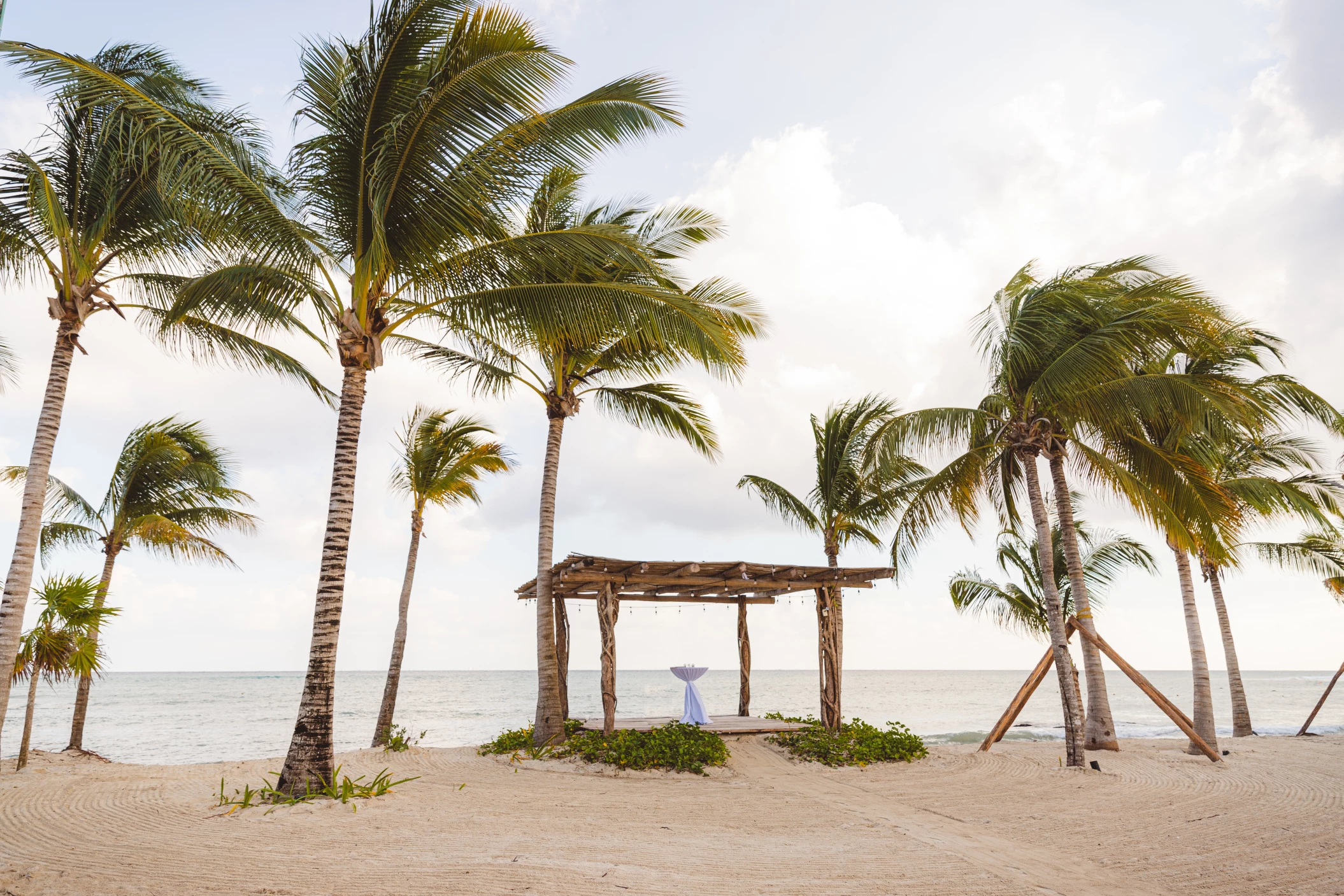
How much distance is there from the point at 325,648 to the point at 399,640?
250 inches

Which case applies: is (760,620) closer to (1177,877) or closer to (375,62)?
(1177,877)

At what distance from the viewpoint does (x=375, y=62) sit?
295 inches

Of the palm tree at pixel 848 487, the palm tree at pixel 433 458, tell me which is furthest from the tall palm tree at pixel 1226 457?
the palm tree at pixel 433 458

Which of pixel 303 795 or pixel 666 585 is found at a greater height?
pixel 666 585

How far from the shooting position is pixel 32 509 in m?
8.37

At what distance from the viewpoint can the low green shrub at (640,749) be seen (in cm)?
1055

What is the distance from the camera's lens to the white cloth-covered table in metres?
12.8

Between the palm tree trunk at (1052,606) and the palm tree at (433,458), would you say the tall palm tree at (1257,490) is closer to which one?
the palm tree trunk at (1052,606)

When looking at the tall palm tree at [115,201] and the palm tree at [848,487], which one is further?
the palm tree at [848,487]

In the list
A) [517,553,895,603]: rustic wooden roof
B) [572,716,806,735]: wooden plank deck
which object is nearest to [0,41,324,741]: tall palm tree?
[517,553,895,603]: rustic wooden roof

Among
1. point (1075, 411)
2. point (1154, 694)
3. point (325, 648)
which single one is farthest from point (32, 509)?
point (1154, 694)

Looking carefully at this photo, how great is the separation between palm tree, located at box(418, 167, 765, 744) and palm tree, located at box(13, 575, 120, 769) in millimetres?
5847

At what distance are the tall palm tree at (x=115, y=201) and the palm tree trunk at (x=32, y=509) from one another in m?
0.01

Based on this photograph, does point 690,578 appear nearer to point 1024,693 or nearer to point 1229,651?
point 1024,693
